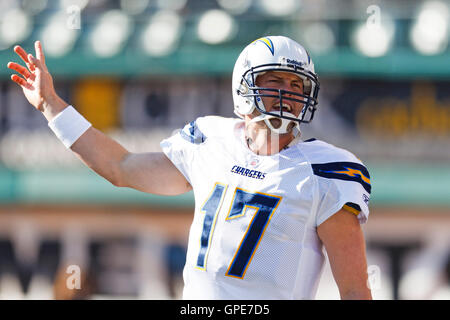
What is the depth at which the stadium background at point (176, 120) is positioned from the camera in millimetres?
6609

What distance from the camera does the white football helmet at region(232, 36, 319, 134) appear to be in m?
2.22

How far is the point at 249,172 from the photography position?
2.20 metres

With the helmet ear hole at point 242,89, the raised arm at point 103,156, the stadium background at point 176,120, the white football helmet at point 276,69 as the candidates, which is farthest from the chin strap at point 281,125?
the stadium background at point 176,120

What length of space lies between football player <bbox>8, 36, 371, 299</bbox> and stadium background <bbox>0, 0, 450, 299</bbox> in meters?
4.27

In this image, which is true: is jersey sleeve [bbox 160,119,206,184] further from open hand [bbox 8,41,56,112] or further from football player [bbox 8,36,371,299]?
open hand [bbox 8,41,56,112]

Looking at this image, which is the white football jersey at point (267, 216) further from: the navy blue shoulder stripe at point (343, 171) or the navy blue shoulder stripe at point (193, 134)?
the navy blue shoulder stripe at point (193, 134)

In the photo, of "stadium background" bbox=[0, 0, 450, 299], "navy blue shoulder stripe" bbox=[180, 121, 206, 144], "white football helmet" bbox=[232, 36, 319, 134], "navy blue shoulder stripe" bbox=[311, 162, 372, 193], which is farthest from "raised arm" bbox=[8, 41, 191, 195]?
"stadium background" bbox=[0, 0, 450, 299]

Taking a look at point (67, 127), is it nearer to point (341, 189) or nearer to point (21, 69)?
point (21, 69)

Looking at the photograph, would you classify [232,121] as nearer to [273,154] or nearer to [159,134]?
[273,154]

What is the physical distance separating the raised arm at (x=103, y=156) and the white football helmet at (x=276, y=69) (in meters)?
0.34

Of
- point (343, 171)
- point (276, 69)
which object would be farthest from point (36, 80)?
point (343, 171)

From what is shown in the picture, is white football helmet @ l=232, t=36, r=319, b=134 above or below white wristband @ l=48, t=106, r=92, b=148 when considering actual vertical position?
above

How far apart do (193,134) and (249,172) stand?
1.00 feet

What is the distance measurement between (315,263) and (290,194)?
0.23 meters
